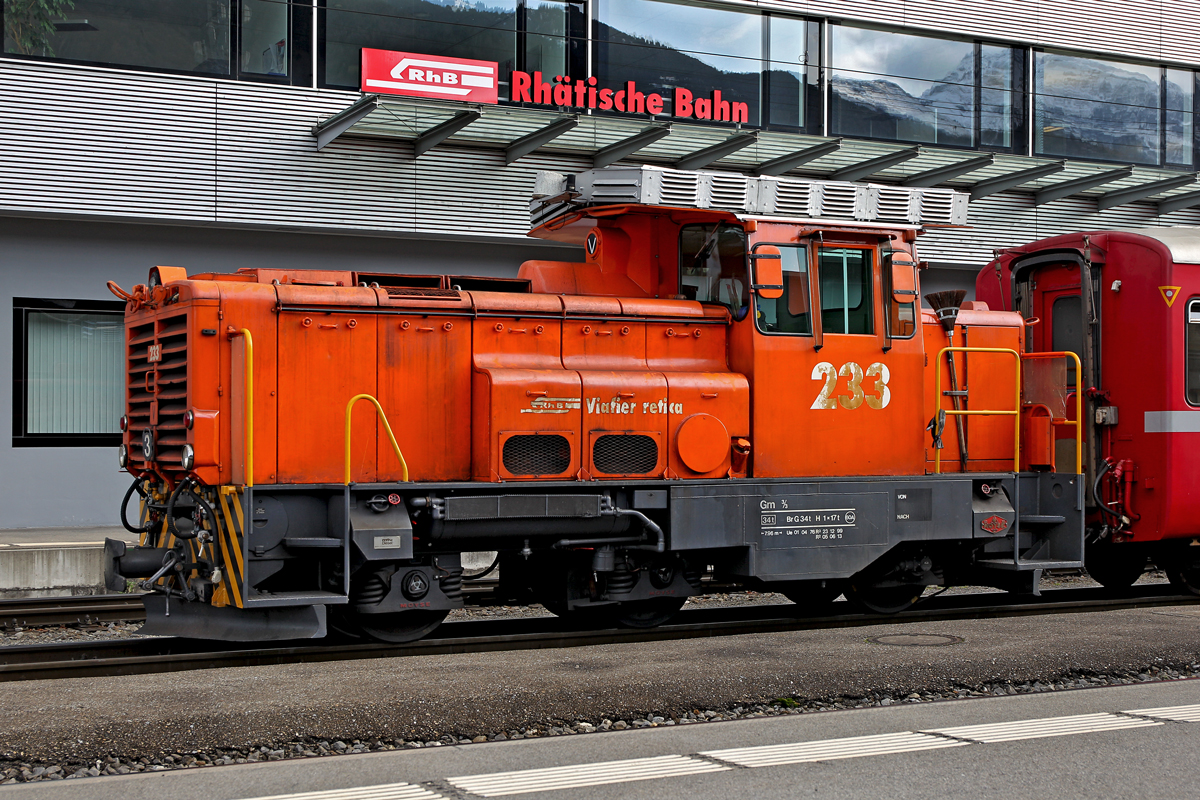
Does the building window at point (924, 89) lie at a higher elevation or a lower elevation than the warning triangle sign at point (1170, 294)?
higher

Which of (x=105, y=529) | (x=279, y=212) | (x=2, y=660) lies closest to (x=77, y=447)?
(x=105, y=529)

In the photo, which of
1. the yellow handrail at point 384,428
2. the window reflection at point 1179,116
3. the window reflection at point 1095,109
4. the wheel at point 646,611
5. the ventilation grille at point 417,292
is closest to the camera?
the yellow handrail at point 384,428

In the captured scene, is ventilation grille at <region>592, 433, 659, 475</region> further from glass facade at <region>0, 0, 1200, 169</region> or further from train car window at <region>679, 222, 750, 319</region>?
glass facade at <region>0, 0, 1200, 169</region>

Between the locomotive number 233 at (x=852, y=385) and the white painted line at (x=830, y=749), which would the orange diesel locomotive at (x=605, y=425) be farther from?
the white painted line at (x=830, y=749)

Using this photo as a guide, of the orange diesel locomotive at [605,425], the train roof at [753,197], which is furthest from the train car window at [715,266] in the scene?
the train roof at [753,197]

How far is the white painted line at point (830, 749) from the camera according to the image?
5031 mm

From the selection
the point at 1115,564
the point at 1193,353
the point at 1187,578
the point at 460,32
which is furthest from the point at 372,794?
the point at 460,32

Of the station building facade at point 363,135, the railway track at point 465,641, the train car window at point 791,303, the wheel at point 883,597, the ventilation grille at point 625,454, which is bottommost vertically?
the railway track at point 465,641

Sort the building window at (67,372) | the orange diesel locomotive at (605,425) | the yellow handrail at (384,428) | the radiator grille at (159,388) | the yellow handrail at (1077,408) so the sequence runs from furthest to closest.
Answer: the building window at (67,372) < the yellow handrail at (1077,408) < the radiator grille at (159,388) < the orange diesel locomotive at (605,425) < the yellow handrail at (384,428)

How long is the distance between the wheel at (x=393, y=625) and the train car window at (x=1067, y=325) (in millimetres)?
6578

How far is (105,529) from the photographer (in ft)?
50.8

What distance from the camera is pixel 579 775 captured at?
4781 millimetres

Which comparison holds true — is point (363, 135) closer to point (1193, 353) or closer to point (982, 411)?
point (982, 411)

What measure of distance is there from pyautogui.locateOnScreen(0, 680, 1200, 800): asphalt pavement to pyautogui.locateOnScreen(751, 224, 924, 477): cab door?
315cm
